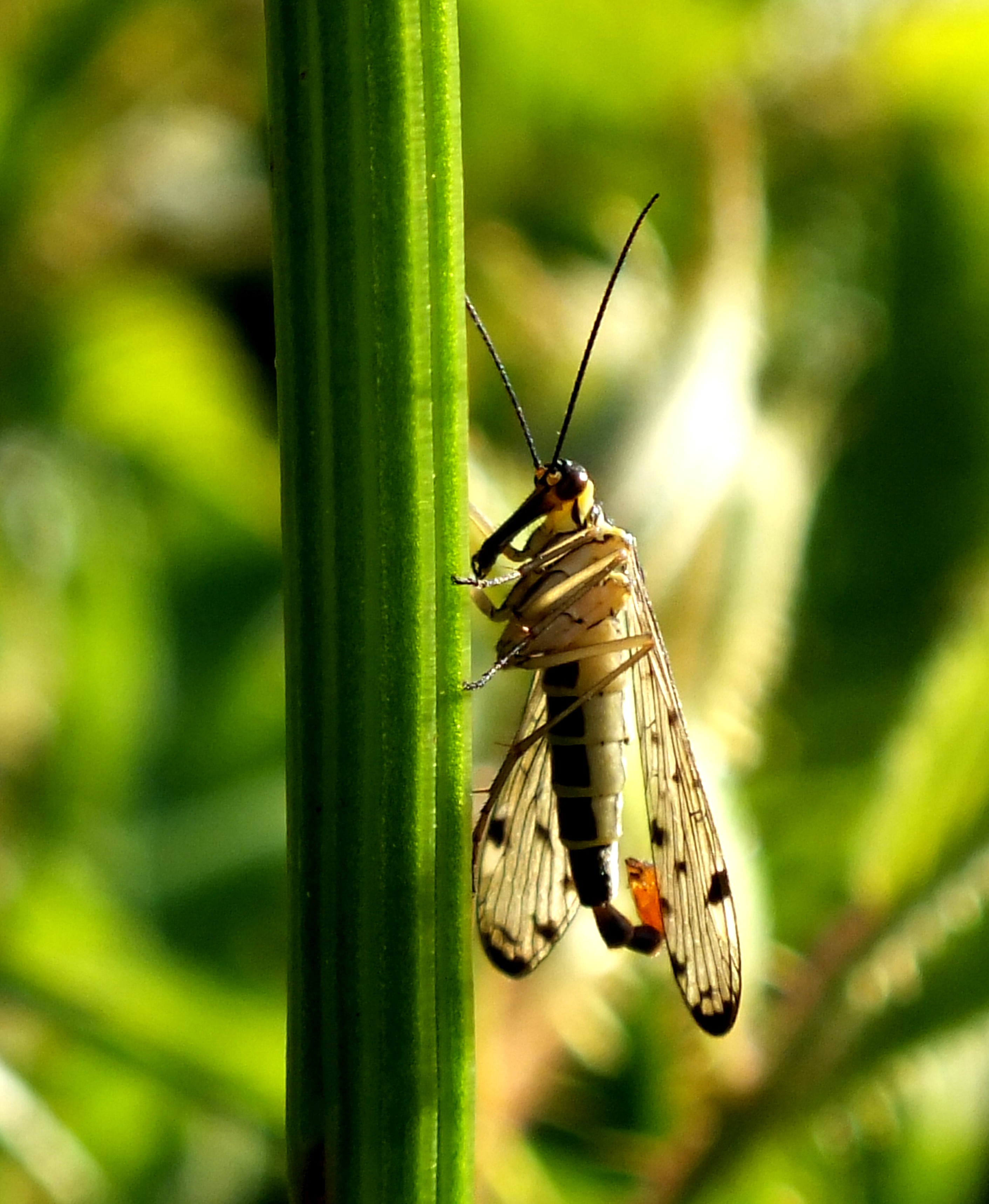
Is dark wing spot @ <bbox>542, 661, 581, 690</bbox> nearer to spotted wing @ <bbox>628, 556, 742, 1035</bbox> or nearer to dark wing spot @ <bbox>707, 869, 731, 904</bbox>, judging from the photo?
spotted wing @ <bbox>628, 556, 742, 1035</bbox>

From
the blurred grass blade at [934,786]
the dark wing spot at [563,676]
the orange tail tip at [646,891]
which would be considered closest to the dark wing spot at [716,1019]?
the orange tail tip at [646,891]

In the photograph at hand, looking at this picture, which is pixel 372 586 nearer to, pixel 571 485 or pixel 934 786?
pixel 571 485

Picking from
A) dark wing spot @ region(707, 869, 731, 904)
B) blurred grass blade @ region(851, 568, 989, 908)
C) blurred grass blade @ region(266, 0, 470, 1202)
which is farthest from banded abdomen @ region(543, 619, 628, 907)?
blurred grass blade @ region(266, 0, 470, 1202)

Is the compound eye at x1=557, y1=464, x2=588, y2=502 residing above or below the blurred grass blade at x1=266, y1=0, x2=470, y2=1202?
above

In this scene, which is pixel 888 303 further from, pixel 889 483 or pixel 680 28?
pixel 680 28

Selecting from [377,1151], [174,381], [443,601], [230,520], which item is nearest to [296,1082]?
[377,1151]

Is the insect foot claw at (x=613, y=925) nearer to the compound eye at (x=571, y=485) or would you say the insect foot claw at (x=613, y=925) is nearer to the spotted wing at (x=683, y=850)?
the spotted wing at (x=683, y=850)
